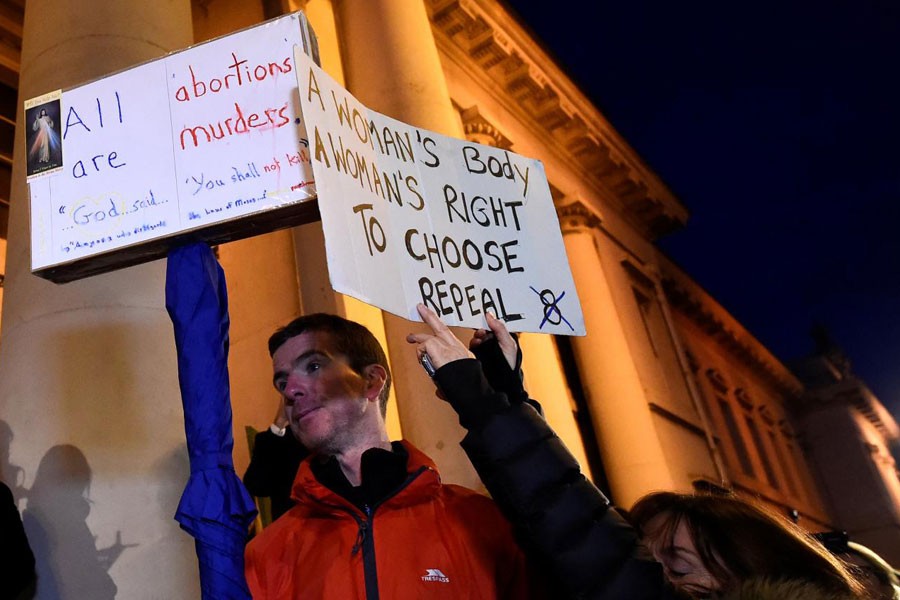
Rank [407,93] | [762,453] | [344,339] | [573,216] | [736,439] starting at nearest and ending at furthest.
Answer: [344,339]
[407,93]
[573,216]
[736,439]
[762,453]

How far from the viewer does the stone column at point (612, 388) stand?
10.5m

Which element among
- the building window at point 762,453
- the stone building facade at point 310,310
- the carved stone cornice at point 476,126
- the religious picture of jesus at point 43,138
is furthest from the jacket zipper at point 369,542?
the building window at point 762,453

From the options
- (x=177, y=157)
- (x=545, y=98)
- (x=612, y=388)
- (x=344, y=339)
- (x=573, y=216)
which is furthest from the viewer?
(x=573, y=216)

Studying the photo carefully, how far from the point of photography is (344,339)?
246cm

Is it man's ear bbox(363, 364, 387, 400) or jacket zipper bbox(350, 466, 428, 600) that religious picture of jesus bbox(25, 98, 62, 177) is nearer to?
man's ear bbox(363, 364, 387, 400)

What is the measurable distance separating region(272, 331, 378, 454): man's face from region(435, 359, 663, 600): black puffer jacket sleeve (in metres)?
0.49

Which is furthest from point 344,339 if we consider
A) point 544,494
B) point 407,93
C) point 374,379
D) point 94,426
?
point 407,93

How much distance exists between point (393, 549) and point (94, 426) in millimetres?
1463

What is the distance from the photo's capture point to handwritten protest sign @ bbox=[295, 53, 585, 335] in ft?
7.14

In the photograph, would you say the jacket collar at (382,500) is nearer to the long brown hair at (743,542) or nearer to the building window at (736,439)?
the long brown hair at (743,542)

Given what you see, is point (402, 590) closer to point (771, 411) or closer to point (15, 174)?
point (15, 174)

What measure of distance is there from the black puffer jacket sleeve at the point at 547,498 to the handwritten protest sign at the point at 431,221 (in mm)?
435

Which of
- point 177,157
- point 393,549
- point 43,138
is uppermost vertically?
point 43,138

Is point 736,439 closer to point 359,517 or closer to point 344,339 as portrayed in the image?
point 344,339
